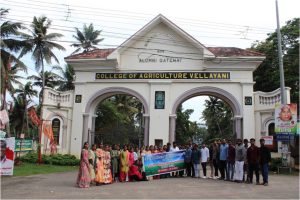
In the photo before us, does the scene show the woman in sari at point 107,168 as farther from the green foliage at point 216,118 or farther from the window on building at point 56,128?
the green foliage at point 216,118

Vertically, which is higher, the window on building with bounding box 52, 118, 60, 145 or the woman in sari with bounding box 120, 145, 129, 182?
the window on building with bounding box 52, 118, 60, 145

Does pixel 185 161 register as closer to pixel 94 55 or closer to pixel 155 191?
pixel 155 191

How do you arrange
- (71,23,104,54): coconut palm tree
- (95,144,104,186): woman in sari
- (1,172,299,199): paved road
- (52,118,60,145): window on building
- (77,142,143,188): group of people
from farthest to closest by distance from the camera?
(71,23,104,54): coconut palm tree
(52,118,60,145): window on building
(95,144,104,186): woman in sari
(77,142,143,188): group of people
(1,172,299,199): paved road

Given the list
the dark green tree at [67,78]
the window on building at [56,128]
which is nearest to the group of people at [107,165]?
the window on building at [56,128]

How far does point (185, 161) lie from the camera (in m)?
13.9

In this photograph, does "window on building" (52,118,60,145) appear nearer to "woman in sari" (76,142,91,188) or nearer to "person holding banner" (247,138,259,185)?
"woman in sari" (76,142,91,188)

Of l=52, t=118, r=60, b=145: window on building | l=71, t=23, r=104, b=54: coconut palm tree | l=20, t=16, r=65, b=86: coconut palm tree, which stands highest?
l=71, t=23, r=104, b=54: coconut palm tree

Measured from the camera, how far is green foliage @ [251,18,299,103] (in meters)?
23.3

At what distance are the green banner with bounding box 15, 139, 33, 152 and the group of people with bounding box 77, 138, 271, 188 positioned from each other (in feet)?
28.5

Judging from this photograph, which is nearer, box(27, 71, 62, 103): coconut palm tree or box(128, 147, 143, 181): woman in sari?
box(128, 147, 143, 181): woman in sari

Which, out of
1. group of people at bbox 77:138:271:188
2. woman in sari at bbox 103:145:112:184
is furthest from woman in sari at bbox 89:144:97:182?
woman in sari at bbox 103:145:112:184

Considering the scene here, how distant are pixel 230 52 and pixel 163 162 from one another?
9.14m

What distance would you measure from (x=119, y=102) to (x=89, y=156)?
24.5 meters

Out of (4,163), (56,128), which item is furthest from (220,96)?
(4,163)
